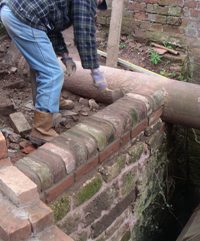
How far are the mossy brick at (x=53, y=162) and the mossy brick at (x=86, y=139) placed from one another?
0.23 metres

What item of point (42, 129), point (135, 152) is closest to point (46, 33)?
point (42, 129)

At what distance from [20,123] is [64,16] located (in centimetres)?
87

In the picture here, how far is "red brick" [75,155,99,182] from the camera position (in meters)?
2.42

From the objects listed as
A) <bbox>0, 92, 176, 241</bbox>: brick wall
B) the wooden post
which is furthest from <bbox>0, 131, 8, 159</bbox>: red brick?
the wooden post

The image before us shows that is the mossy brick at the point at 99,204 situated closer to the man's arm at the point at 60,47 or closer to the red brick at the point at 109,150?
the red brick at the point at 109,150

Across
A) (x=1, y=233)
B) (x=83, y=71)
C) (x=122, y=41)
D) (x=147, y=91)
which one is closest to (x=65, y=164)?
(x=1, y=233)

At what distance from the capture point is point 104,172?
2654 mm

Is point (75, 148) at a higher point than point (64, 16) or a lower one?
lower

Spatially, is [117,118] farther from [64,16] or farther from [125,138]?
[64,16]

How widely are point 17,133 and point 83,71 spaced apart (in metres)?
0.95

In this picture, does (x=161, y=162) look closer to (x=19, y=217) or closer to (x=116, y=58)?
(x=116, y=58)

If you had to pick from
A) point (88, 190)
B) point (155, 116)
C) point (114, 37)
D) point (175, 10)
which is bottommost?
point (88, 190)

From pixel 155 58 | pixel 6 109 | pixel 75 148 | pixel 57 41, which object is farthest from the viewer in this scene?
pixel 155 58

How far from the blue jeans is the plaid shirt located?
0.15ft
